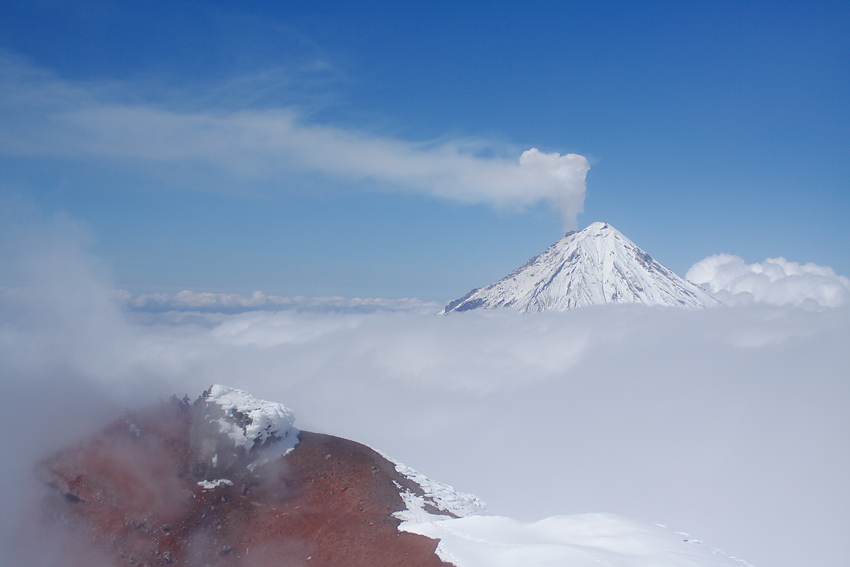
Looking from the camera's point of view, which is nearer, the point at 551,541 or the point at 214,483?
the point at 551,541

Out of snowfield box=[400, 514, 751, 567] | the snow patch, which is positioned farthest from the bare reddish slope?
snowfield box=[400, 514, 751, 567]

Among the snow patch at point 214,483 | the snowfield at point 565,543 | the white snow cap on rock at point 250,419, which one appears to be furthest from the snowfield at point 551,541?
the snow patch at point 214,483

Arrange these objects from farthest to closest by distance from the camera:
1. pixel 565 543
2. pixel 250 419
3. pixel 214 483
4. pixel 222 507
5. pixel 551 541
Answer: pixel 250 419 < pixel 214 483 < pixel 222 507 < pixel 551 541 < pixel 565 543

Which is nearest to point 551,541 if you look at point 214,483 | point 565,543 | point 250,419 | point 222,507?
point 565,543

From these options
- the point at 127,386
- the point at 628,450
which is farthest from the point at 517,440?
the point at 127,386

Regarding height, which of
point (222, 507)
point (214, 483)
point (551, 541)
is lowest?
point (222, 507)

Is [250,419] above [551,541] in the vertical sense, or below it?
above

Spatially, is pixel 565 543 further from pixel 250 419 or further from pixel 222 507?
pixel 250 419

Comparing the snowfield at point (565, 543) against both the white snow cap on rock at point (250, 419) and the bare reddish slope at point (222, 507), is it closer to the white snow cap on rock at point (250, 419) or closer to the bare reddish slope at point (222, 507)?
the bare reddish slope at point (222, 507)
